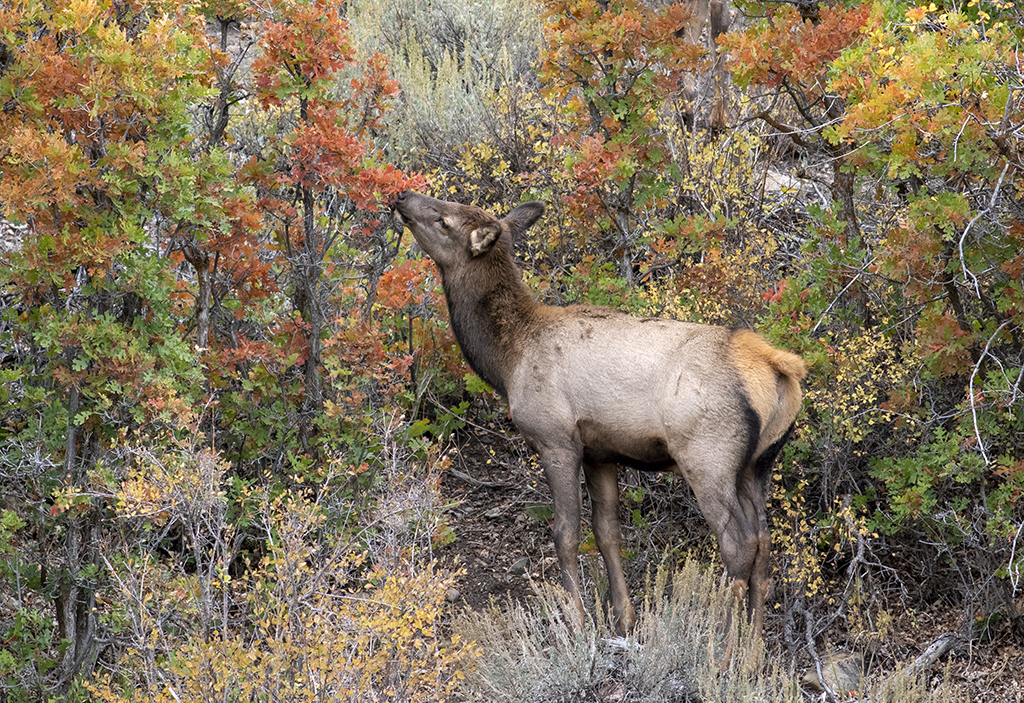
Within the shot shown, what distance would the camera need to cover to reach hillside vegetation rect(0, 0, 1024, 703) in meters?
5.06

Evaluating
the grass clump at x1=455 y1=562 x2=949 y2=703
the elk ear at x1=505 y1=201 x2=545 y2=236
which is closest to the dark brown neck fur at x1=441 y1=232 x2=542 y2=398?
the elk ear at x1=505 y1=201 x2=545 y2=236

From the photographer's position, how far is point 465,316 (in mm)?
6281

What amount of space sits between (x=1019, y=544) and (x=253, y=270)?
498 centimetres

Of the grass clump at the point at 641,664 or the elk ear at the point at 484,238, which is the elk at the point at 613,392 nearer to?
the elk ear at the point at 484,238

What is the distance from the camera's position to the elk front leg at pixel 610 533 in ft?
19.6

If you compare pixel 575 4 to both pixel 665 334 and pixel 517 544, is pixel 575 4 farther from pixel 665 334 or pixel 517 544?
pixel 517 544

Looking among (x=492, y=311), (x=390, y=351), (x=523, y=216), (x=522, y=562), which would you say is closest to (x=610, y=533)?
(x=492, y=311)

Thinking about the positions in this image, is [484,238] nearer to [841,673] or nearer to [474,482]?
[474,482]

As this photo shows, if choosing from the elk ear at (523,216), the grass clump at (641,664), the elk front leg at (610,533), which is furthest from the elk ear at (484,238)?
the grass clump at (641,664)

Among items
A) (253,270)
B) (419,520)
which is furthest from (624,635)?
(253,270)

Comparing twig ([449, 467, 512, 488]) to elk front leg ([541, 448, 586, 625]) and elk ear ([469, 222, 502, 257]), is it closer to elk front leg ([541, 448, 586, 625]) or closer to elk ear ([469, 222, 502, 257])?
elk front leg ([541, 448, 586, 625])

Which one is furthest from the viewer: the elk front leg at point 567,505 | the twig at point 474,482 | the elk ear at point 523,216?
the twig at point 474,482

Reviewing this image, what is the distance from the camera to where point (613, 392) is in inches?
222

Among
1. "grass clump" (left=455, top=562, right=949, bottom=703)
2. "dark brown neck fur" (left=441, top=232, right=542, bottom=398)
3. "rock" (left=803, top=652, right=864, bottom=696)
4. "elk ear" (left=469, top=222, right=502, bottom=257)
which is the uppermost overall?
"elk ear" (left=469, top=222, right=502, bottom=257)
